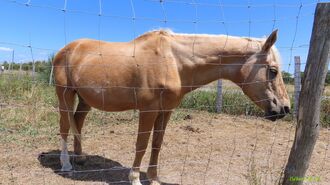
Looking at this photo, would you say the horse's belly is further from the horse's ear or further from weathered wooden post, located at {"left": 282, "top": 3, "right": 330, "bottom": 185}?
weathered wooden post, located at {"left": 282, "top": 3, "right": 330, "bottom": 185}

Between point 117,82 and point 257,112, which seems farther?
point 257,112

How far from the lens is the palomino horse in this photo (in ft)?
13.4

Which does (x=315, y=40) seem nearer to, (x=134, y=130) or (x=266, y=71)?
(x=266, y=71)

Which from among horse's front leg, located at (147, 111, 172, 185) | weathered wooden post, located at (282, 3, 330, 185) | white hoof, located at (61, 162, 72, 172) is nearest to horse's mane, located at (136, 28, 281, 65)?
horse's front leg, located at (147, 111, 172, 185)

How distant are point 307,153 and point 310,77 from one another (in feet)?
2.12

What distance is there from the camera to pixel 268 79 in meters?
4.09

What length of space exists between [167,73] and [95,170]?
1.47m

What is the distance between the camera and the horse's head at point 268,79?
4.08 meters

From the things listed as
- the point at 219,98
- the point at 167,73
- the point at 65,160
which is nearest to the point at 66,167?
the point at 65,160

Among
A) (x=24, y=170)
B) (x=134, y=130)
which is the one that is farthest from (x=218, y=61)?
(x=134, y=130)

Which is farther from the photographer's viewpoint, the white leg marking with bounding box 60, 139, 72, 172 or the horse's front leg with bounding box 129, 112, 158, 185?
the white leg marking with bounding box 60, 139, 72, 172

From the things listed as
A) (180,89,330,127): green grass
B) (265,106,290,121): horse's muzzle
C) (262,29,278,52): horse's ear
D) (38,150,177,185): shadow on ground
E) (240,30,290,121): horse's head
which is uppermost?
(262,29,278,52): horse's ear

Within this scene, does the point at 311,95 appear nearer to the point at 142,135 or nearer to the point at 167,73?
the point at 167,73

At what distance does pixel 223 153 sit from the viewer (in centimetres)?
600
